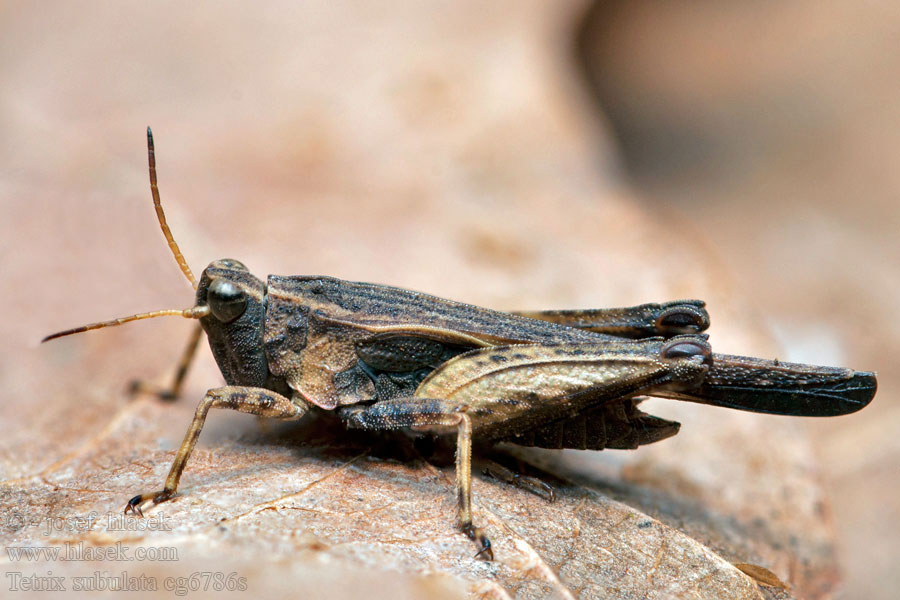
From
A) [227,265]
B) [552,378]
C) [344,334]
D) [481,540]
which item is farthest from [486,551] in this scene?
[227,265]

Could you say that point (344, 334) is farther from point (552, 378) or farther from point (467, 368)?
point (552, 378)

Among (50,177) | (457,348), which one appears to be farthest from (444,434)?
(50,177)

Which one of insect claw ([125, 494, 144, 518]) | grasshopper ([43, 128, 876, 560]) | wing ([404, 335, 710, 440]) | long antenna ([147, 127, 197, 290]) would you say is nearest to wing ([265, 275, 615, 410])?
grasshopper ([43, 128, 876, 560])

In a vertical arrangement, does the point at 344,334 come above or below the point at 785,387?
above

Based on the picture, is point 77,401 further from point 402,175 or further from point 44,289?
point 402,175

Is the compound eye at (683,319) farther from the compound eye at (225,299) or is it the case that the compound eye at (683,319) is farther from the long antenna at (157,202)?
the long antenna at (157,202)
